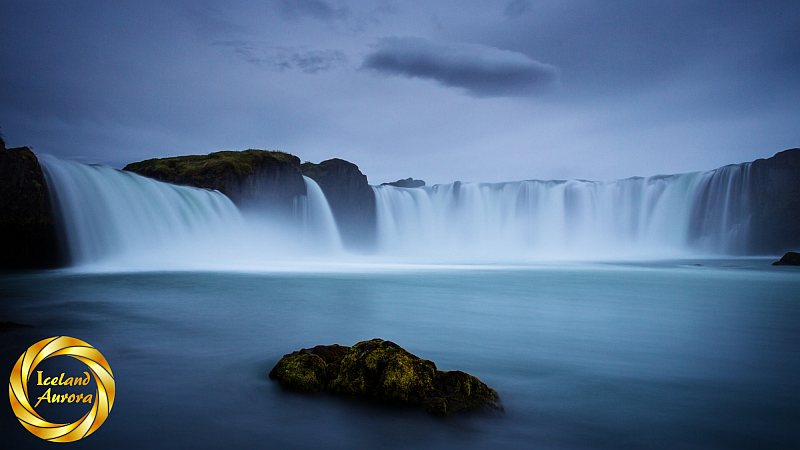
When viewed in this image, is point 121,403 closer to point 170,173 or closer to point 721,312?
point 721,312

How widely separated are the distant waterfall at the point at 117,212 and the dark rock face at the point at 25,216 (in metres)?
0.56

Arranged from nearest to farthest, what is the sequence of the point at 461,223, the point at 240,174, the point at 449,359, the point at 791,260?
the point at 449,359
the point at 791,260
the point at 240,174
the point at 461,223

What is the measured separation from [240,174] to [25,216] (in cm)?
1581

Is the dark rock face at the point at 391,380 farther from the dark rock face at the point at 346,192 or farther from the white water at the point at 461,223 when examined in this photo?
the dark rock face at the point at 346,192

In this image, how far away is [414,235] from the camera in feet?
167

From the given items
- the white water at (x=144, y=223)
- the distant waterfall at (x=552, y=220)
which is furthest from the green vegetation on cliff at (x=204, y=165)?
the distant waterfall at (x=552, y=220)

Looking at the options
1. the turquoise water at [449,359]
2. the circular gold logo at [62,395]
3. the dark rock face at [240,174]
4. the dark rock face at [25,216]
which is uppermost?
the dark rock face at [240,174]

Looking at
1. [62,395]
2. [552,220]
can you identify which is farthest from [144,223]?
[552,220]

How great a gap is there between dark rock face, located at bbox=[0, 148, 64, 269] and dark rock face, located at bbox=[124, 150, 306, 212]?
11.2 metres

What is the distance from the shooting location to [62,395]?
4773 mm

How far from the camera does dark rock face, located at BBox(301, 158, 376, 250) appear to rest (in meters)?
47.3

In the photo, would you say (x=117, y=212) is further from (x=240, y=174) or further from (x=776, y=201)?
(x=776, y=201)

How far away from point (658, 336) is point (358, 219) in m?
40.6

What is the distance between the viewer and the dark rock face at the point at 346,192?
155ft
